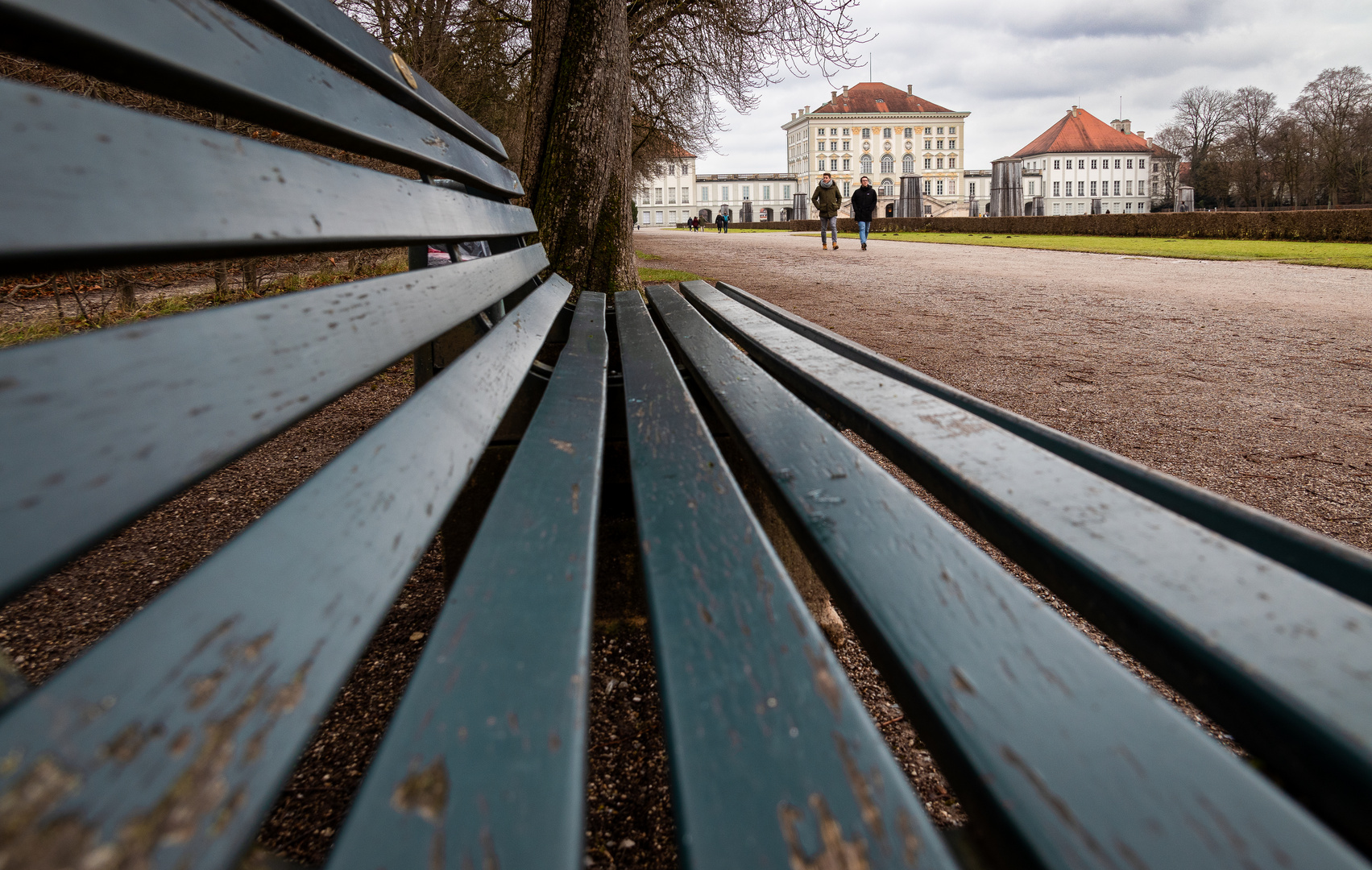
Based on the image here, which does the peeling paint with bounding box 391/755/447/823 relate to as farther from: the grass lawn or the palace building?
the palace building

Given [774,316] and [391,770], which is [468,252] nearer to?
[774,316]

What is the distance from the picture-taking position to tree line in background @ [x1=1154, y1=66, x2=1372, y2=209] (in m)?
37.9

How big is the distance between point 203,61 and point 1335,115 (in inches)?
2131

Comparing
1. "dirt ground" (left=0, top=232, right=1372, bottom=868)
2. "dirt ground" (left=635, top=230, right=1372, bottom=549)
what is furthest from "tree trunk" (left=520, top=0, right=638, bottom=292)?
"dirt ground" (left=635, top=230, right=1372, bottom=549)

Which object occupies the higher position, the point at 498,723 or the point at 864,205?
the point at 864,205

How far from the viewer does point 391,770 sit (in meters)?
0.42

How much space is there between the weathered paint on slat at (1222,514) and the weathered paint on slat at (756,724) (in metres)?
0.45

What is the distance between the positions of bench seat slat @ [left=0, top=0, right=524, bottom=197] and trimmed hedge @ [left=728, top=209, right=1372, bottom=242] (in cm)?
1969

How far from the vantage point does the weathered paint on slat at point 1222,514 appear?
647mm

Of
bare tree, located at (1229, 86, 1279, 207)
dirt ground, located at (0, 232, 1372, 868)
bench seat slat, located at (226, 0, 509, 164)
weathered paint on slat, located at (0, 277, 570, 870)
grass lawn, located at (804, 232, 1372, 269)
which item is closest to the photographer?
weathered paint on slat, located at (0, 277, 570, 870)

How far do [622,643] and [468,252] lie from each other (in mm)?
4655

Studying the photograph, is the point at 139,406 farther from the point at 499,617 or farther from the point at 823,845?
the point at 823,845

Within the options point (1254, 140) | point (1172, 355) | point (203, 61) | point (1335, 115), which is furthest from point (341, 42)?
point (1254, 140)

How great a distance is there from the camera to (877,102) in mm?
80500
